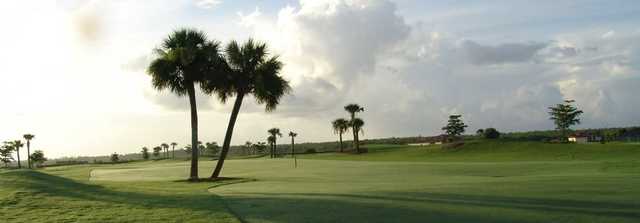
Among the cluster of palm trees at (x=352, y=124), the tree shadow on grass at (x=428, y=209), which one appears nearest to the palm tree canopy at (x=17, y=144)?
the cluster of palm trees at (x=352, y=124)

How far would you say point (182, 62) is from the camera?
126 ft

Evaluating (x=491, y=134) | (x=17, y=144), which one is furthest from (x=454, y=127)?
(x=17, y=144)

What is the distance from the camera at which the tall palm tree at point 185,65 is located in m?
38.8

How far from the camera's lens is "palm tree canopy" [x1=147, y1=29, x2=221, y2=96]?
1526 inches

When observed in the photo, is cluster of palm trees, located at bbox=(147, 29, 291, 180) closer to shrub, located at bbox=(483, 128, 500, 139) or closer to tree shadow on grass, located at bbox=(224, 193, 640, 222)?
tree shadow on grass, located at bbox=(224, 193, 640, 222)

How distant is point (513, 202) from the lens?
16219mm

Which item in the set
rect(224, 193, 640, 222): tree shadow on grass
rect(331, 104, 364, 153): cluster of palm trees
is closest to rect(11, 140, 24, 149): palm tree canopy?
rect(331, 104, 364, 153): cluster of palm trees

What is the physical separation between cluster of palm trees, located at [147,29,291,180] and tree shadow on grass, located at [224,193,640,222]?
22561 millimetres

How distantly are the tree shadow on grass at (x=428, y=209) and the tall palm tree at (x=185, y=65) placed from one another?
2282 cm

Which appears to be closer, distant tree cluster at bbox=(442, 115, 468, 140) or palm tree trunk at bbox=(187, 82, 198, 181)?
palm tree trunk at bbox=(187, 82, 198, 181)

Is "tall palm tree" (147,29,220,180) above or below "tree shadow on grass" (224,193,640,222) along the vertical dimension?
above

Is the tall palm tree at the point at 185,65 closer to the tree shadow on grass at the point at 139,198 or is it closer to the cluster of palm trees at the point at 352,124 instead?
the tree shadow on grass at the point at 139,198

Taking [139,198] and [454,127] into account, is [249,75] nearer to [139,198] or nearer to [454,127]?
→ [139,198]

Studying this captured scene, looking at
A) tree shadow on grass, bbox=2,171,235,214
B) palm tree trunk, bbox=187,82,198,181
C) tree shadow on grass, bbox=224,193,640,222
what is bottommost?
tree shadow on grass, bbox=224,193,640,222
